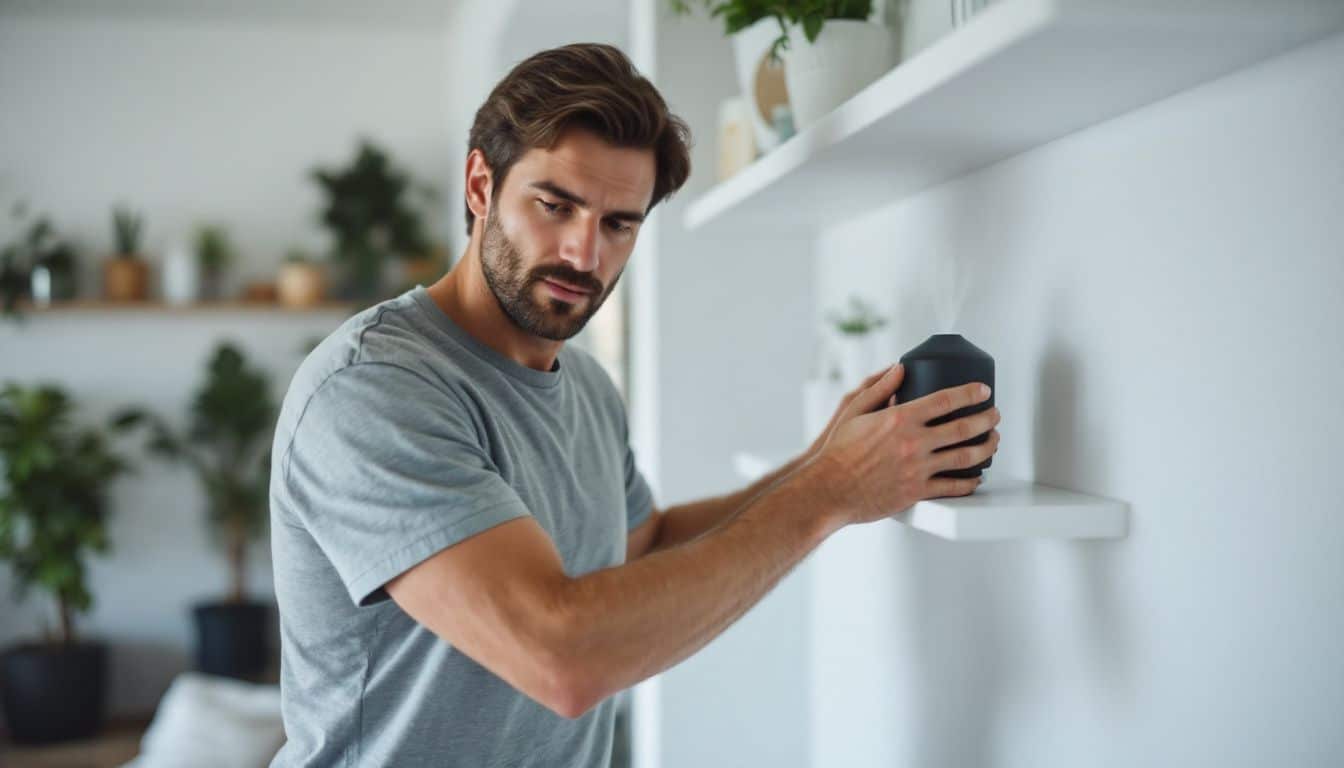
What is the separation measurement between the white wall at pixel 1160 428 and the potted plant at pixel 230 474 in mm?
3758

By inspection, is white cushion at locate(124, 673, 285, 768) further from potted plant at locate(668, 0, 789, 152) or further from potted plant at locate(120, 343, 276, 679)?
potted plant at locate(668, 0, 789, 152)

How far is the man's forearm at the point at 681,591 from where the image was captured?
86 centimetres

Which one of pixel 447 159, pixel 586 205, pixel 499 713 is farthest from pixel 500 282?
pixel 447 159

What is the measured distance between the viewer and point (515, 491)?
1082 mm

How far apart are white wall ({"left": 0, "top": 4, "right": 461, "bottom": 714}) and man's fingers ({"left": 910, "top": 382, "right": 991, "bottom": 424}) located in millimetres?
4151

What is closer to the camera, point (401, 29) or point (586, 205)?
point (586, 205)

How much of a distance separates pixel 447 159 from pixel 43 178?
168 centimetres

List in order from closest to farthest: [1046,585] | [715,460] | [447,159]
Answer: [1046,585] < [715,460] < [447,159]

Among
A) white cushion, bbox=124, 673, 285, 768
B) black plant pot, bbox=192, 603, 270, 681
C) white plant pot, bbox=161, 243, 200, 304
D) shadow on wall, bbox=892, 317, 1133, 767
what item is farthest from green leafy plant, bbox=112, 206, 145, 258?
shadow on wall, bbox=892, 317, 1133, 767

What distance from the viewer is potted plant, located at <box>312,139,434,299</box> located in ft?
15.5

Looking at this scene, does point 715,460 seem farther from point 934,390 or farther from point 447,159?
point 447,159

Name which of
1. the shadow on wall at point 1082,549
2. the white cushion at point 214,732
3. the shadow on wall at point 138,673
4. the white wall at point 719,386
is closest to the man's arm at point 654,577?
the shadow on wall at point 1082,549

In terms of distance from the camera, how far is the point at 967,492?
1.00 metres

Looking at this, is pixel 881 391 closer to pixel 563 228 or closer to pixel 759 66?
pixel 563 228
